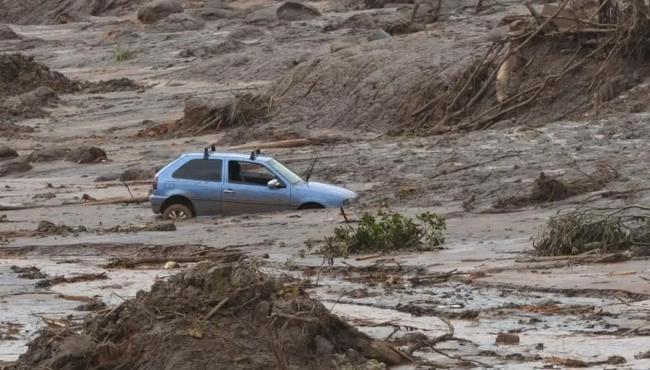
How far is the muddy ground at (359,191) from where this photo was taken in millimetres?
13953

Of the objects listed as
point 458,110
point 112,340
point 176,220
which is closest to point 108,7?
point 458,110

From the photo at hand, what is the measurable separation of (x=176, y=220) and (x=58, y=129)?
19887mm

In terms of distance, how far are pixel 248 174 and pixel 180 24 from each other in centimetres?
3719

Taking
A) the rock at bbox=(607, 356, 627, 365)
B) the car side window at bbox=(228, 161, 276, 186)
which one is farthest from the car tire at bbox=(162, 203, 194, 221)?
the rock at bbox=(607, 356, 627, 365)

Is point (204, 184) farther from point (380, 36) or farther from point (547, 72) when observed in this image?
point (380, 36)

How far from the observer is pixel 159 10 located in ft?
218

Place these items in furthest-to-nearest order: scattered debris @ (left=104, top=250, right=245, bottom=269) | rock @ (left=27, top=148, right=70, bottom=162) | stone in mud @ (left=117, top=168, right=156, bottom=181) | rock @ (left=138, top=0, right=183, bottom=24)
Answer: rock @ (left=138, top=0, right=183, bottom=24) < rock @ (left=27, top=148, right=70, bottom=162) < stone in mud @ (left=117, top=168, right=156, bottom=181) < scattered debris @ (left=104, top=250, right=245, bottom=269)

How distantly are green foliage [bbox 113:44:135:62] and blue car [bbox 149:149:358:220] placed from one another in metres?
31.9

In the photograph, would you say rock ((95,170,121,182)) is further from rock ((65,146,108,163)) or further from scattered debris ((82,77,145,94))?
scattered debris ((82,77,145,94))

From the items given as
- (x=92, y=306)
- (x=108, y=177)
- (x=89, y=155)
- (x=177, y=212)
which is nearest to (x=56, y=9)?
(x=89, y=155)

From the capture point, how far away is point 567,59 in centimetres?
3500

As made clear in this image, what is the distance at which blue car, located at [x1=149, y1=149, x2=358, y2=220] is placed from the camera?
25.2 m

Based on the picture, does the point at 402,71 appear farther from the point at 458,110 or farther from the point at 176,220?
the point at 176,220

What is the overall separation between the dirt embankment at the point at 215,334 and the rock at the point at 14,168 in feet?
80.5
